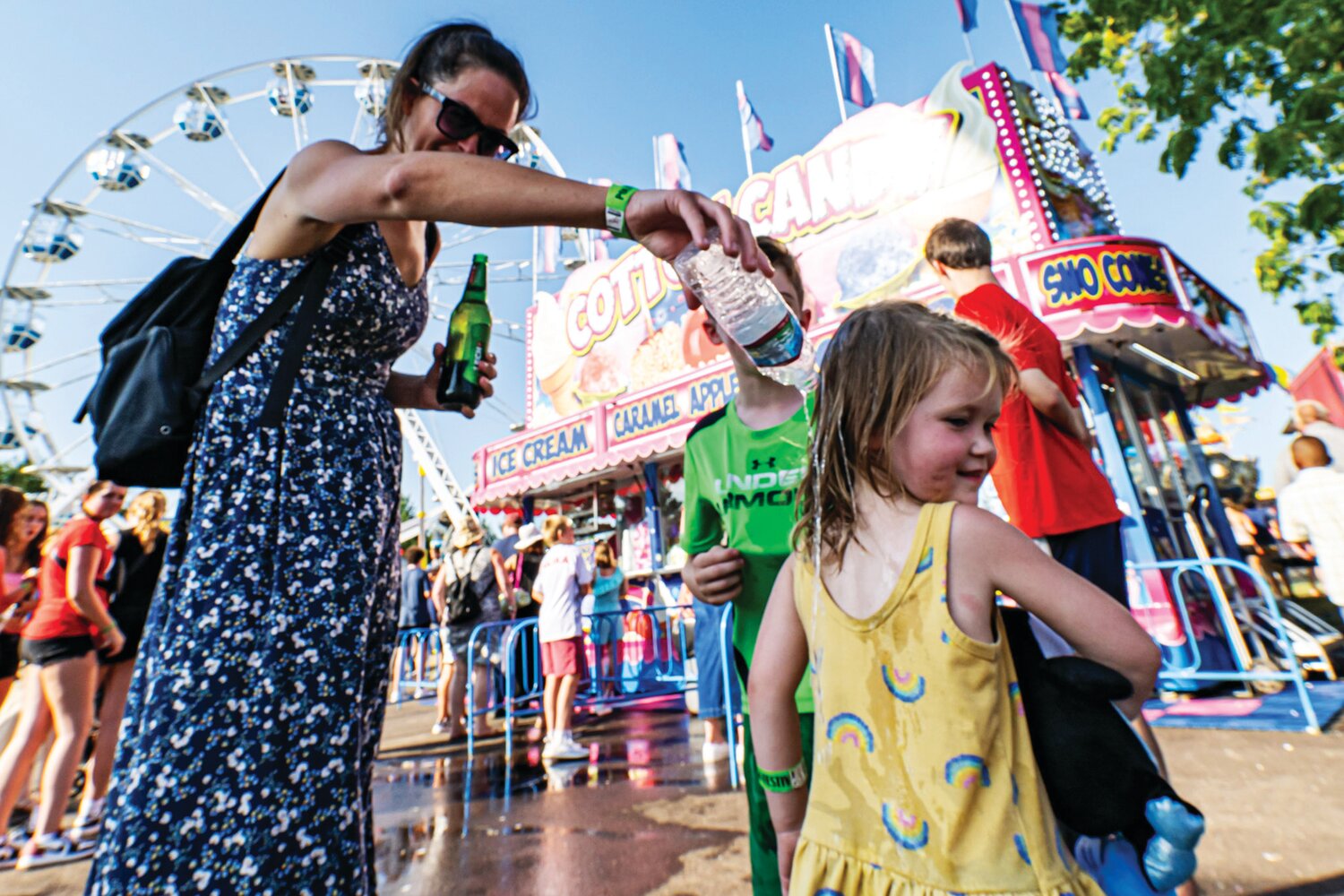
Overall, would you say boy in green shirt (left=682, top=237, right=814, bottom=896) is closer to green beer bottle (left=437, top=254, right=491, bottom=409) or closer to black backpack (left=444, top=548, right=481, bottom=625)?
green beer bottle (left=437, top=254, right=491, bottom=409)

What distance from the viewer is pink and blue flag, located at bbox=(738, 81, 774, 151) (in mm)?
12469

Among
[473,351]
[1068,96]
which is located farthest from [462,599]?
[1068,96]

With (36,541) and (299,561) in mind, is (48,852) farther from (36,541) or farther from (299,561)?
(299,561)

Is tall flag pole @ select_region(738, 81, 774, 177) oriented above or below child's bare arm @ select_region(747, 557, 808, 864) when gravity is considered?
above

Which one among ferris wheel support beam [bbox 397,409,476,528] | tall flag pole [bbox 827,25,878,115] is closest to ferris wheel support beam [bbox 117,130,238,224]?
ferris wheel support beam [bbox 397,409,476,528]

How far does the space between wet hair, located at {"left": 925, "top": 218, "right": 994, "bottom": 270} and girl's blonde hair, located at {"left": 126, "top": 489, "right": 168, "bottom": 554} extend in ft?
14.8

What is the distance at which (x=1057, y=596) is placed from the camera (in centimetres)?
100

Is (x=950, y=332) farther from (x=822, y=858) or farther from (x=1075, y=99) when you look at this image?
(x=1075, y=99)

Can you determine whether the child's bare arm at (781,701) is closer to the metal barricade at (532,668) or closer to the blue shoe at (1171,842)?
the blue shoe at (1171,842)

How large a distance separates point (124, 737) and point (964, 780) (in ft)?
4.18

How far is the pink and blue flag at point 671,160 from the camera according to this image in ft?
43.0

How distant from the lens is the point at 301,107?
66.2 ft

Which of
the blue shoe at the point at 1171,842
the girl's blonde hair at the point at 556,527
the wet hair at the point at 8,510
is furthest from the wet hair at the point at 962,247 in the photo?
the wet hair at the point at 8,510

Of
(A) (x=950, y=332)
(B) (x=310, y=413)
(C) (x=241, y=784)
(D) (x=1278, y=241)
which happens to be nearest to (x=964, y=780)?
(A) (x=950, y=332)
